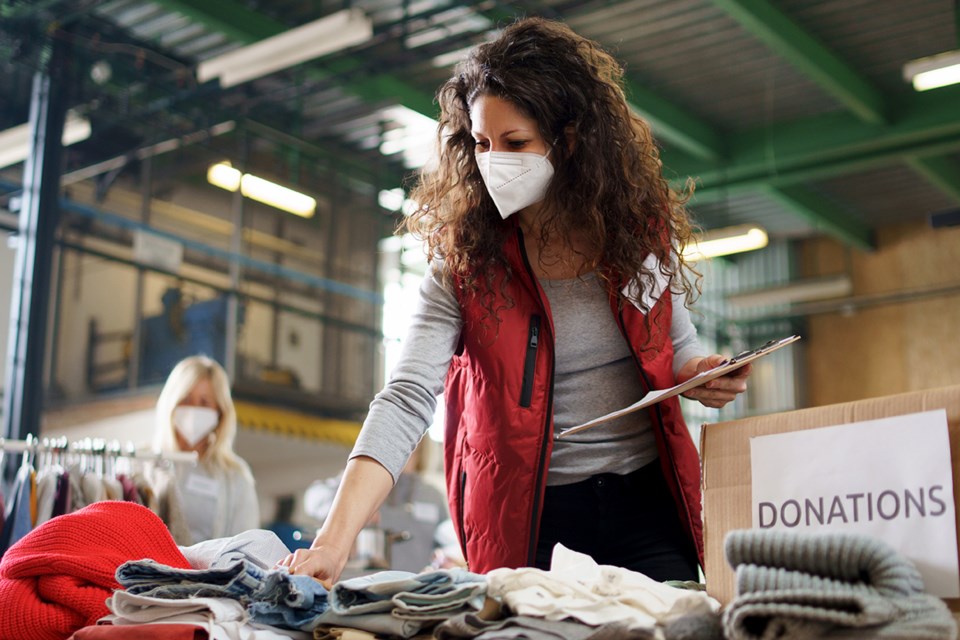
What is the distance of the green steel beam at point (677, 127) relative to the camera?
904 cm

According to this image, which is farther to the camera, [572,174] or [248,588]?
[572,174]

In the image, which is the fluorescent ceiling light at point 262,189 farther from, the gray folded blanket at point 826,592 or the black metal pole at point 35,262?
the gray folded blanket at point 826,592

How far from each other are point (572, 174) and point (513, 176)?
0.11 m

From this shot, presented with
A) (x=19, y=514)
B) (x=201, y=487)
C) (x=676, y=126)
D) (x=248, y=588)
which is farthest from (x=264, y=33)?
(x=248, y=588)

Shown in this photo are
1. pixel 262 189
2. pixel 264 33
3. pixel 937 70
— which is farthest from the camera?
pixel 262 189

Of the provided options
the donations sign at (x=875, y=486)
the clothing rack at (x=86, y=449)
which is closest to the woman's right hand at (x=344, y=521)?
the donations sign at (x=875, y=486)

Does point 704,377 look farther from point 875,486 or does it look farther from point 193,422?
point 193,422

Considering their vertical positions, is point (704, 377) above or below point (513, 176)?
below

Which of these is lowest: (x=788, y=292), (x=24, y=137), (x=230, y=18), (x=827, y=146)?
(x=788, y=292)

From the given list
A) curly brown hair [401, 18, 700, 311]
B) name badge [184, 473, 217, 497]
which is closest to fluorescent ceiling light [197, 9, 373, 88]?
name badge [184, 473, 217, 497]

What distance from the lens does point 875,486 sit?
1.08 meters

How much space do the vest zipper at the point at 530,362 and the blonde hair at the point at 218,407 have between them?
9.38 feet

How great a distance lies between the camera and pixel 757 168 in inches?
389

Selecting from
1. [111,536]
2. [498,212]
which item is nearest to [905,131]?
[498,212]
